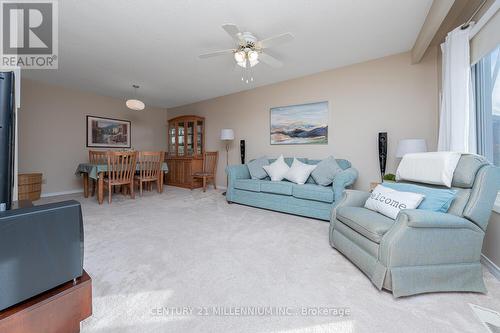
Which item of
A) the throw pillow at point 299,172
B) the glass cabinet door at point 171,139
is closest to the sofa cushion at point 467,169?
the throw pillow at point 299,172

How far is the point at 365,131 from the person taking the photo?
3.22 metres

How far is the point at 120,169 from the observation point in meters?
3.70

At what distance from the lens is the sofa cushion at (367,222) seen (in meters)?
1.40

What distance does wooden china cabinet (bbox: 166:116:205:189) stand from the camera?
515 cm

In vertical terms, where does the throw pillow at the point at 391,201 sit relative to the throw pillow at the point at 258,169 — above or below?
below

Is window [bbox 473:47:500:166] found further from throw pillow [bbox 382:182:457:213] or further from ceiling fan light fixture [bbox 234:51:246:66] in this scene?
Answer: ceiling fan light fixture [bbox 234:51:246:66]

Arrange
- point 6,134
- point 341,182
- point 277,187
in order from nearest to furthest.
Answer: point 6,134 → point 341,182 → point 277,187

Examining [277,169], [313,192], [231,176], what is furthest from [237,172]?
[313,192]

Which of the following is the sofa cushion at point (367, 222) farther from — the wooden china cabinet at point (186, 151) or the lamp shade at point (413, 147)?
the wooden china cabinet at point (186, 151)

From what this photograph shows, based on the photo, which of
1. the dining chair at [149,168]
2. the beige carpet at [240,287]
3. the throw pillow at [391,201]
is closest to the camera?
the beige carpet at [240,287]

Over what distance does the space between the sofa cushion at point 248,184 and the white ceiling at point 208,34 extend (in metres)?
1.91

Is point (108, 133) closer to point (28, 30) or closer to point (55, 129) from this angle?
point (55, 129)

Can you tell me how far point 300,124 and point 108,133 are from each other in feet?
15.2

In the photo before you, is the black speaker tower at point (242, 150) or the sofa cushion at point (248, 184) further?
the black speaker tower at point (242, 150)
